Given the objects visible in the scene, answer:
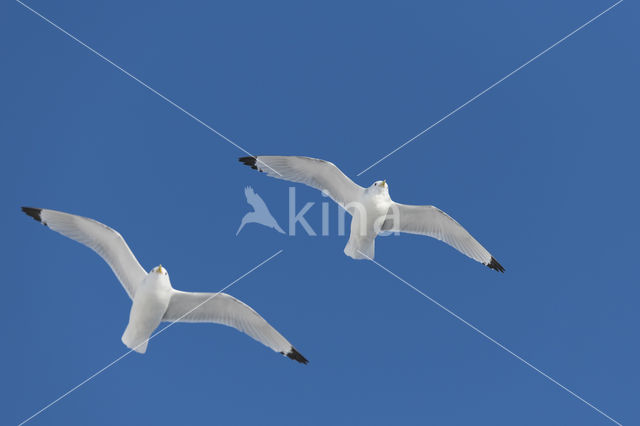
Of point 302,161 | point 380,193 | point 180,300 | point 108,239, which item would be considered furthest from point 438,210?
point 108,239

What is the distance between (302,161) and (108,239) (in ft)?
10.9

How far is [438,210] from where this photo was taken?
45.9ft

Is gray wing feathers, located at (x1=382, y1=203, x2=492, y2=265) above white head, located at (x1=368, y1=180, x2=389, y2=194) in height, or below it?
above

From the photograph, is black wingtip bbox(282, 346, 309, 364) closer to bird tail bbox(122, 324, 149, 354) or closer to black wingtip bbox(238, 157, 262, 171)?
bird tail bbox(122, 324, 149, 354)

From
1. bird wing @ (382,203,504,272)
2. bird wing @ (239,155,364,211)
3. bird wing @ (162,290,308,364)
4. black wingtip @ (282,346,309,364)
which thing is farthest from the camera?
bird wing @ (382,203,504,272)

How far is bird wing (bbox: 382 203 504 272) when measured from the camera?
1406 cm

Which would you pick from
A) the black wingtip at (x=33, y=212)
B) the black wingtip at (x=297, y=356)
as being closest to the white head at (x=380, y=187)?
the black wingtip at (x=297, y=356)

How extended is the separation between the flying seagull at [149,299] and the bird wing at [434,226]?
110 inches

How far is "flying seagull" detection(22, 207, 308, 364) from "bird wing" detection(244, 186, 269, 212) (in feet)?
8.37

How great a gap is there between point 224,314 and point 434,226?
3891 millimetres

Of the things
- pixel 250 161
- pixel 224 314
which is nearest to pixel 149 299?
pixel 224 314

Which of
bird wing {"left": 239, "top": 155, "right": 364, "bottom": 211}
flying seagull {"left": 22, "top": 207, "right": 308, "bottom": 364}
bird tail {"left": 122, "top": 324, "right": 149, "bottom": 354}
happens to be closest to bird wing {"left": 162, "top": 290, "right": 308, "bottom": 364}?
flying seagull {"left": 22, "top": 207, "right": 308, "bottom": 364}

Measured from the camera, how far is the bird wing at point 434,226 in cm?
1406

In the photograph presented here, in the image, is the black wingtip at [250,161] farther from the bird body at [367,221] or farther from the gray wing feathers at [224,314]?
the gray wing feathers at [224,314]
